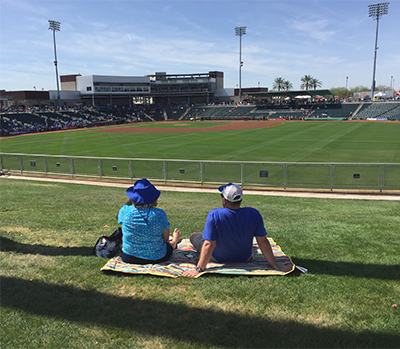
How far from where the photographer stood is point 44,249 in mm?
6004

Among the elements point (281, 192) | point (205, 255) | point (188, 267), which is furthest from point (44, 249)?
point (281, 192)

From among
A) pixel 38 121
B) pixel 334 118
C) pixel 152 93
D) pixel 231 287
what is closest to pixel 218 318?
pixel 231 287

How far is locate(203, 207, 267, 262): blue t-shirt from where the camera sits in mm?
4832

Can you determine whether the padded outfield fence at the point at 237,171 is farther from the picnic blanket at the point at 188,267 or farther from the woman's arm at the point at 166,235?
the woman's arm at the point at 166,235

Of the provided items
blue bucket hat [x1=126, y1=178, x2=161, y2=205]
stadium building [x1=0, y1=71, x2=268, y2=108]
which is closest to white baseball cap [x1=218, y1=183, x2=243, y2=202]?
blue bucket hat [x1=126, y1=178, x2=161, y2=205]

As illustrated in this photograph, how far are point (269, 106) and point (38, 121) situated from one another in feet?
195

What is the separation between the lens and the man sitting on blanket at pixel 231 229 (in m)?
4.82

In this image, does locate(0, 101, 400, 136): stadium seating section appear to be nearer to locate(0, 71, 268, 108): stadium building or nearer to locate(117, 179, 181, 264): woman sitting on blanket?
locate(0, 71, 268, 108): stadium building

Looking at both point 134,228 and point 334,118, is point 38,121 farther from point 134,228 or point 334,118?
point 134,228

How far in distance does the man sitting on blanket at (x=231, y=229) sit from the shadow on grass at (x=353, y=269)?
55 centimetres

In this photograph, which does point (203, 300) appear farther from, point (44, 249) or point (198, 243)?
point (44, 249)

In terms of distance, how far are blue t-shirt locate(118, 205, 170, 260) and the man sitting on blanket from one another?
638 mm

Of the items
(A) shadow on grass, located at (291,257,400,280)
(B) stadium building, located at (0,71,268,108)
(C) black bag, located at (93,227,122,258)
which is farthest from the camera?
(B) stadium building, located at (0,71,268,108)

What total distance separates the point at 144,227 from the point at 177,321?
1.56 meters
